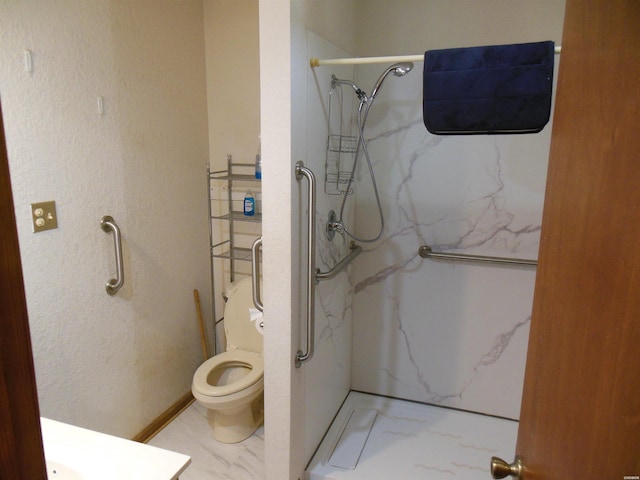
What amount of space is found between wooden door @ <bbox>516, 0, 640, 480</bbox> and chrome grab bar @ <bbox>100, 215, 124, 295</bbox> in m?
1.88

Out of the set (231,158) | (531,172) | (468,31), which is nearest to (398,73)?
(468,31)

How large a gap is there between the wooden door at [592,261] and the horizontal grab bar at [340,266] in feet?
3.75

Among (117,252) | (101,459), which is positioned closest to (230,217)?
(117,252)

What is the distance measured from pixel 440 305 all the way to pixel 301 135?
4.38 feet

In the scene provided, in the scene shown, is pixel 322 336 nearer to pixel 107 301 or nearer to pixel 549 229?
pixel 107 301

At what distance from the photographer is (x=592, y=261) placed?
58 centimetres

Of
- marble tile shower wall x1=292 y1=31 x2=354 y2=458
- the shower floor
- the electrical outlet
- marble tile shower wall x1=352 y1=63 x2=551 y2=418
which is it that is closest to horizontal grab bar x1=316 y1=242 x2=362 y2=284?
marble tile shower wall x1=292 y1=31 x2=354 y2=458

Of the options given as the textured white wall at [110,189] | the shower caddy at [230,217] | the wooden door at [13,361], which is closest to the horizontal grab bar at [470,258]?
the shower caddy at [230,217]

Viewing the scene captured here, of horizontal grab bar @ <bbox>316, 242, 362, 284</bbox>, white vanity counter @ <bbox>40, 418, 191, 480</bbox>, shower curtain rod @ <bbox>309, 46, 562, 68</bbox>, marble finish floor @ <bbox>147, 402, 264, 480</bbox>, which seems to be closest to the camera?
white vanity counter @ <bbox>40, 418, 191, 480</bbox>

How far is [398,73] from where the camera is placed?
1790 mm

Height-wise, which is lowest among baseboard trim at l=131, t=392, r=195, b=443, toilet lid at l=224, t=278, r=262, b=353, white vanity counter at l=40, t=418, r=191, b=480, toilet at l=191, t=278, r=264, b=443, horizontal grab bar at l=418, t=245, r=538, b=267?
baseboard trim at l=131, t=392, r=195, b=443

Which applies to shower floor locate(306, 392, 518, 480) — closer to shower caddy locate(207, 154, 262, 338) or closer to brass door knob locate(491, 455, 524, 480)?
shower caddy locate(207, 154, 262, 338)

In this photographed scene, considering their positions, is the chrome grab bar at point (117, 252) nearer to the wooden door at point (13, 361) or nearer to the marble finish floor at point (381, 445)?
the marble finish floor at point (381, 445)

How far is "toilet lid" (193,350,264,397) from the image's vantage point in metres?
2.24
